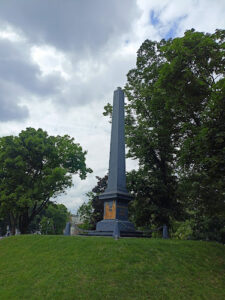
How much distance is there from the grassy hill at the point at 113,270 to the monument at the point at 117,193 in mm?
2345

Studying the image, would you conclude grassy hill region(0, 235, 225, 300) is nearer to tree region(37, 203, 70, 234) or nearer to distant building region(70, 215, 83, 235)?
distant building region(70, 215, 83, 235)

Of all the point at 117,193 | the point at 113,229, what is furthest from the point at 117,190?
the point at 113,229

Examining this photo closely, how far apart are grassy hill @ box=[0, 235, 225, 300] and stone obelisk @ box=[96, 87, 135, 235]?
8.77 feet

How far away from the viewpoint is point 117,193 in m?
14.6

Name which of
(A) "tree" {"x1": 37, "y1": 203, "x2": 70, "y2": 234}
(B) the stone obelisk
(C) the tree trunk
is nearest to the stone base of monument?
(B) the stone obelisk

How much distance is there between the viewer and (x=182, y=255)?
34.2 feet

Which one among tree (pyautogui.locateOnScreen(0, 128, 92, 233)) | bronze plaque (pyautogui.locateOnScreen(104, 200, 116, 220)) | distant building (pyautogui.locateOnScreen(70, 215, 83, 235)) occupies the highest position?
tree (pyautogui.locateOnScreen(0, 128, 92, 233))

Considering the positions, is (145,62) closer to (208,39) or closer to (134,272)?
(208,39)

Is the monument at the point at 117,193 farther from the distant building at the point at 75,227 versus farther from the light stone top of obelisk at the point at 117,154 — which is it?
the distant building at the point at 75,227

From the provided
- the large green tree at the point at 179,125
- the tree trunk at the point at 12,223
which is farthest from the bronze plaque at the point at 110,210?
the tree trunk at the point at 12,223

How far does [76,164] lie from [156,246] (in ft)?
56.9

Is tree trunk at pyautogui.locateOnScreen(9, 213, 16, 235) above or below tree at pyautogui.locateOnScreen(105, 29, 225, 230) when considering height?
below

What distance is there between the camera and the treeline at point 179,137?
1184 centimetres

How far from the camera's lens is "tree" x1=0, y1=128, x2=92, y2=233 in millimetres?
21980
